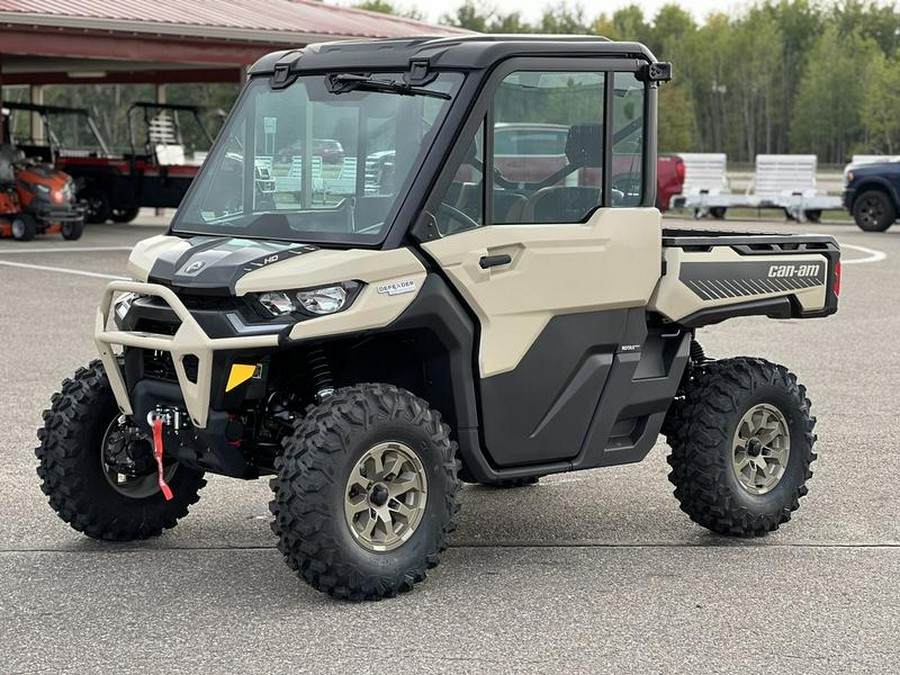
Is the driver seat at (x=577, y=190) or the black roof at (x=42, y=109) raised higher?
the black roof at (x=42, y=109)

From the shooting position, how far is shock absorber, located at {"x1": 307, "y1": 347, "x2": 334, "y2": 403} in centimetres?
593

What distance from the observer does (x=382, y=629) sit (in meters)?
5.42

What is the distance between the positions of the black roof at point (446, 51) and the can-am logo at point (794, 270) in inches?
43.8

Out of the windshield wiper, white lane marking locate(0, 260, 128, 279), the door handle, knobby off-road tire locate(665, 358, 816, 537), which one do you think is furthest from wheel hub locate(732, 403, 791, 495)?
white lane marking locate(0, 260, 128, 279)

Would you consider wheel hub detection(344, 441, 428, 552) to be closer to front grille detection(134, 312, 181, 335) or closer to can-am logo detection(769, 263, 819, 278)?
front grille detection(134, 312, 181, 335)

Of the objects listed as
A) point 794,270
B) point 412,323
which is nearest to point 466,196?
point 412,323

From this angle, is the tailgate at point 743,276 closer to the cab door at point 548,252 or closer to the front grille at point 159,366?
the cab door at point 548,252

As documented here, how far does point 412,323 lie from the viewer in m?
5.81

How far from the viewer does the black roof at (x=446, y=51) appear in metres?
5.97

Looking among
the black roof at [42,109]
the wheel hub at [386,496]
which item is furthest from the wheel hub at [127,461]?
the black roof at [42,109]

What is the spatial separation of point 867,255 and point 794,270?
664 inches

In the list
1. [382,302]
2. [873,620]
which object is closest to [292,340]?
[382,302]

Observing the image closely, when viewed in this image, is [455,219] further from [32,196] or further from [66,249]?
[32,196]

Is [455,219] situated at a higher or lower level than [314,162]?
lower
